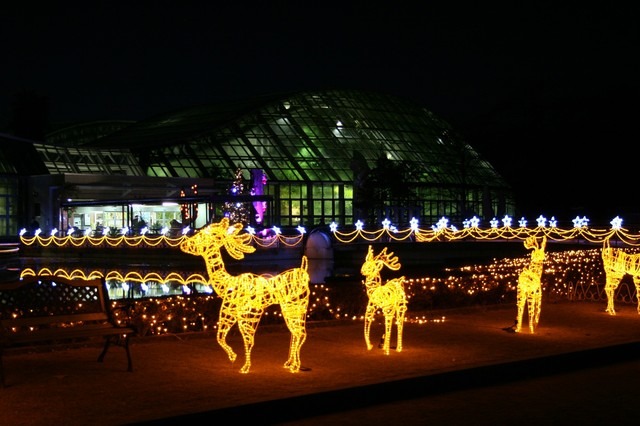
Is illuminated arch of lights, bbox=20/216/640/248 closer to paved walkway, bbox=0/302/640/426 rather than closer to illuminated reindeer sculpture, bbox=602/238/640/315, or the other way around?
illuminated reindeer sculpture, bbox=602/238/640/315

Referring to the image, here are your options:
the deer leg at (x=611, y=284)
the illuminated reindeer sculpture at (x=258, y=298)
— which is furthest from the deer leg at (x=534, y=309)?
the illuminated reindeer sculpture at (x=258, y=298)

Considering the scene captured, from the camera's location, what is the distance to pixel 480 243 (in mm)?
36125

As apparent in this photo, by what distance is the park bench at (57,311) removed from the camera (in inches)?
386

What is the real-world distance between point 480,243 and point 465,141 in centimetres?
3312

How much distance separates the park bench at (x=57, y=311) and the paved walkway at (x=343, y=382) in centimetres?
43

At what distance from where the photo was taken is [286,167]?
53.8 metres

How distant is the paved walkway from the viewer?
325 inches

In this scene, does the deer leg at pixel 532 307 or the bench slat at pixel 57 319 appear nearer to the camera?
the bench slat at pixel 57 319

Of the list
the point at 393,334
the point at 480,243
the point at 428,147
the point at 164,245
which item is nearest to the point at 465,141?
the point at 428,147

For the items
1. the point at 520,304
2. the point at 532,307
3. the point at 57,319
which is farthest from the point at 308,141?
the point at 57,319

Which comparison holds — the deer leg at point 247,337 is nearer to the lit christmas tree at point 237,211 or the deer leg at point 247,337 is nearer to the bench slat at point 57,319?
the bench slat at point 57,319

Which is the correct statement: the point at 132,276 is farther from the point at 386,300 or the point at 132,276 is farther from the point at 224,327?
the point at 224,327

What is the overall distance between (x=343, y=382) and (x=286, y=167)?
44.7m

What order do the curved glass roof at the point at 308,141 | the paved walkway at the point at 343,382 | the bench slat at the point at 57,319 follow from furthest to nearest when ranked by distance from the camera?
the curved glass roof at the point at 308,141 → the bench slat at the point at 57,319 → the paved walkway at the point at 343,382
